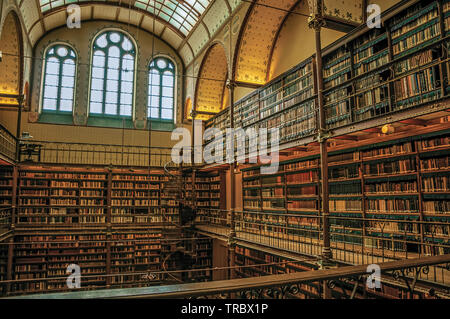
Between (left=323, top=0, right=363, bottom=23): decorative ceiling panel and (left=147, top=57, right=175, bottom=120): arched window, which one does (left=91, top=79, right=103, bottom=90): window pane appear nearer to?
(left=147, top=57, right=175, bottom=120): arched window

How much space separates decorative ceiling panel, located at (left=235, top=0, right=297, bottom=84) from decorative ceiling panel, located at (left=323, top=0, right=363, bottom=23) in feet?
9.01

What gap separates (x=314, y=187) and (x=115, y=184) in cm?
688

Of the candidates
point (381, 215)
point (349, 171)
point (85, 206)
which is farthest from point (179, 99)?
point (381, 215)

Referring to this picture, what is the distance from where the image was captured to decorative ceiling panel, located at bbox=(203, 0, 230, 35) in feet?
34.9

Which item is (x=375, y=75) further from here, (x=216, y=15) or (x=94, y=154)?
(x=94, y=154)

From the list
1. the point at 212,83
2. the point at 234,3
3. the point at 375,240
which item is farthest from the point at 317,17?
the point at 212,83

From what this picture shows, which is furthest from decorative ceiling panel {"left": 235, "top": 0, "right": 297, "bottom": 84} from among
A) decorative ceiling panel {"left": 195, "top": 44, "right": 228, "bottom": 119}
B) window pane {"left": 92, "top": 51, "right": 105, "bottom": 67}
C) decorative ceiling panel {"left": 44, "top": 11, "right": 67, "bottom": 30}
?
decorative ceiling panel {"left": 44, "top": 11, "right": 67, "bottom": 30}

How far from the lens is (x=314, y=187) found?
736 cm

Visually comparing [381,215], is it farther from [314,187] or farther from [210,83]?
[210,83]

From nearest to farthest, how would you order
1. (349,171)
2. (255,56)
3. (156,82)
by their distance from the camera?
(349,171) < (255,56) < (156,82)

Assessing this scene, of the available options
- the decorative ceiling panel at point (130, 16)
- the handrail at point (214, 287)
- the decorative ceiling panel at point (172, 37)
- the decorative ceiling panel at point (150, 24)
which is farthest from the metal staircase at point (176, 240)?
the handrail at point (214, 287)

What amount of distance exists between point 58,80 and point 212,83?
6.06m

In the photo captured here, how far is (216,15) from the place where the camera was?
11219 millimetres

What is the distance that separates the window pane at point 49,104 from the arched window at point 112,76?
1.33m
